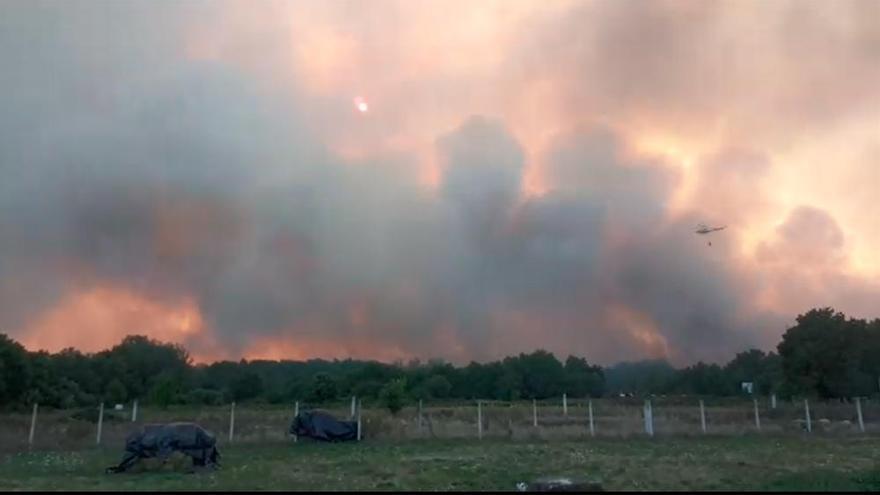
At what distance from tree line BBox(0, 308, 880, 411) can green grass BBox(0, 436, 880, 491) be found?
38.4ft

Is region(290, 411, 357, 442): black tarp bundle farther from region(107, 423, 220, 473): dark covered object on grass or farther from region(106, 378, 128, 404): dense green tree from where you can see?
region(106, 378, 128, 404): dense green tree

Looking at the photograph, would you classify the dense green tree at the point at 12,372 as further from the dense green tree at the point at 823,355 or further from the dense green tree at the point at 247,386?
the dense green tree at the point at 823,355

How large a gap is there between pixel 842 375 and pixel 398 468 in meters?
35.2

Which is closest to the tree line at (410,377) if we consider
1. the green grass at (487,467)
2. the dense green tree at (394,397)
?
the dense green tree at (394,397)

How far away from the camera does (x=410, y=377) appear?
89.3 metres

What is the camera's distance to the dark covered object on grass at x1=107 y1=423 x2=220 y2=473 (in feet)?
66.9

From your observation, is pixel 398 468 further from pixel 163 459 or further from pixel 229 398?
pixel 229 398

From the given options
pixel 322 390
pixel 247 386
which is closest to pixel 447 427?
pixel 322 390

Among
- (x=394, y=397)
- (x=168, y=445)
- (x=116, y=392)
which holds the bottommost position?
(x=168, y=445)

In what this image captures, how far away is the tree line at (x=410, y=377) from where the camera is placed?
44219 mm

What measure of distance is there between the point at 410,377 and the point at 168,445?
228 ft

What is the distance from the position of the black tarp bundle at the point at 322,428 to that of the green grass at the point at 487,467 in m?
1.77

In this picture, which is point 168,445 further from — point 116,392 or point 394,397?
point 116,392

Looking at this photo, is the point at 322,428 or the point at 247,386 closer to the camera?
the point at 322,428
